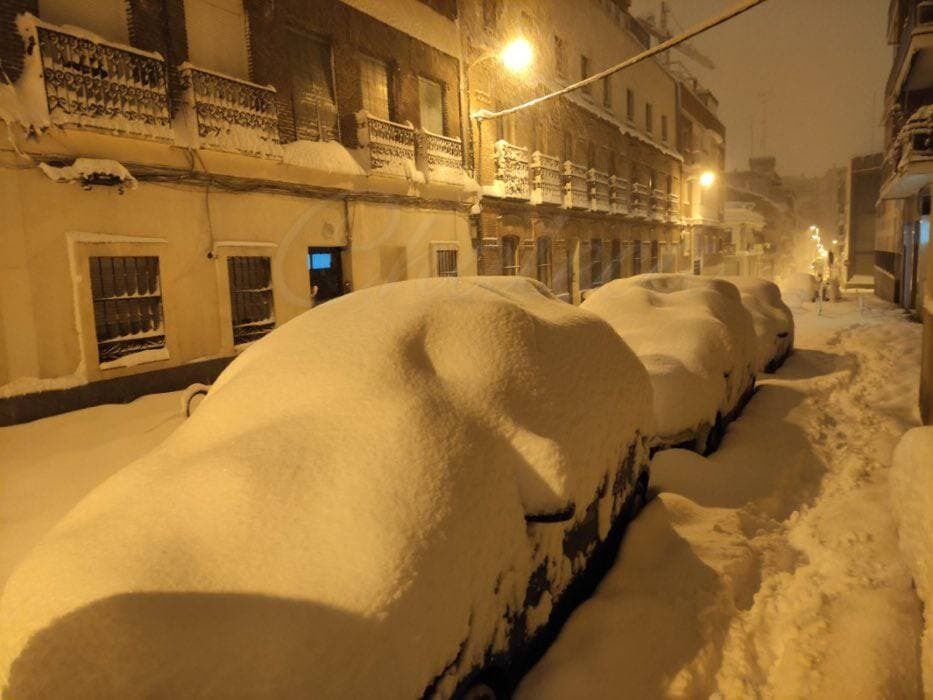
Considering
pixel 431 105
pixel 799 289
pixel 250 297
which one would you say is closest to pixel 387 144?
pixel 431 105

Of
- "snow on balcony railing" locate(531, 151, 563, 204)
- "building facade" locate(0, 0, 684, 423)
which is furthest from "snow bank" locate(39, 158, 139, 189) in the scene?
"snow on balcony railing" locate(531, 151, 563, 204)

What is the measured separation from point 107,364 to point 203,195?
3064mm

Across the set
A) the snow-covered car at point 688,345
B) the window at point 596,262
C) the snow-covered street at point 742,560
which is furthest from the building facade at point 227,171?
the snow-covered car at point 688,345

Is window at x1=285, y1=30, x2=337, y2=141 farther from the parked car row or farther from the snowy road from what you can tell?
the snowy road

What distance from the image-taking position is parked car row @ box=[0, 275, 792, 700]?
1.50 metres

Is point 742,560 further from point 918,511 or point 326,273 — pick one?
point 326,273

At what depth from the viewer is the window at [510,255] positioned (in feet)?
55.3

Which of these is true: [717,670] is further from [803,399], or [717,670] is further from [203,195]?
[203,195]

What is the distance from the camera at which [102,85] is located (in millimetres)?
7230

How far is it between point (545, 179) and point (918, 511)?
15.5 m

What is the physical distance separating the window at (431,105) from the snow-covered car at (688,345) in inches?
335

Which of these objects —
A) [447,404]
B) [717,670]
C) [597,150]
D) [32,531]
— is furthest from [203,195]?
[597,150]

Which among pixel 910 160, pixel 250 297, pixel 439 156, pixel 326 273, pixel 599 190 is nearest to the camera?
pixel 250 297

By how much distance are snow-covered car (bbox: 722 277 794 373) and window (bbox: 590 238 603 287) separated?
444 inches
